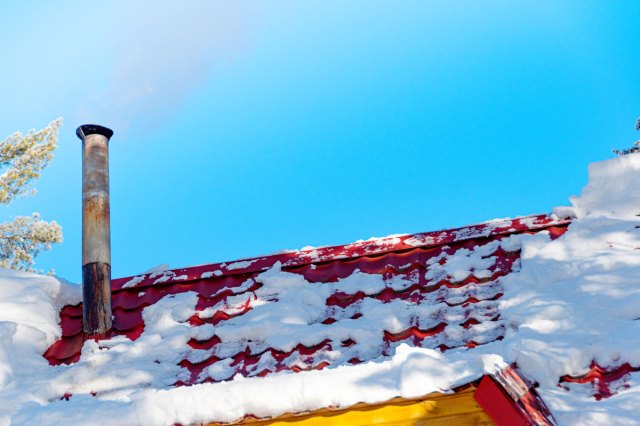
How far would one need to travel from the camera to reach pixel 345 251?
5.29m

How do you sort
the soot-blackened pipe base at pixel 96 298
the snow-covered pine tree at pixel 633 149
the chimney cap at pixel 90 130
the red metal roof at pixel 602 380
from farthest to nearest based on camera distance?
the snow-covered pine tree at pixel 633 149
the chimney cap at pixel 90 130
the soot-blackened pipe base at pixel 96 298
the red metal roof at pixel 602 380

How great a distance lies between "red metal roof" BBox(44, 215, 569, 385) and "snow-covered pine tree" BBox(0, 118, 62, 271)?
15479mm

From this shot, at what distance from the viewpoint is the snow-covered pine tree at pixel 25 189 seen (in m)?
20.1

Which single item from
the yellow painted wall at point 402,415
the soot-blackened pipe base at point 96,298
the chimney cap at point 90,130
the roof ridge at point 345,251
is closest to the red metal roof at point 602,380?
the yellow painted wall at point 402,415

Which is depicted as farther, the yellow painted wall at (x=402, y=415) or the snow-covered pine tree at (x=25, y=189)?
the snow-covered pine tree at (x=25, y=189)

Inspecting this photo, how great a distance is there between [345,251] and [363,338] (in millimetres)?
1332

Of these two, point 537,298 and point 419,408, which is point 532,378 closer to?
point 419,408

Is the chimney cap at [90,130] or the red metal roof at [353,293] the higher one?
the chimney cap at [90,130]

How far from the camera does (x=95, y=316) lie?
4.86m

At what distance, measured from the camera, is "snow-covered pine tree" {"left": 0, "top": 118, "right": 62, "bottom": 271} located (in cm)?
2008

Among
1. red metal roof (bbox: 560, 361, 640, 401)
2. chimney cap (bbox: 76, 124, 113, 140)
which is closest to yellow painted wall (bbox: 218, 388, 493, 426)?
red metal roof (bbox: 560, 361, 640, 401)

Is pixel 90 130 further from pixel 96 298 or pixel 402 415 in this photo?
pixel 402 415

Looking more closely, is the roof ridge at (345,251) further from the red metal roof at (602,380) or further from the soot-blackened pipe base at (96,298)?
the red metal roof at (602,380)

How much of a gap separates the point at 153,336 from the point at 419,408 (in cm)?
206
